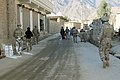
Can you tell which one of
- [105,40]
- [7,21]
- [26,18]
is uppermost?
[26,18]

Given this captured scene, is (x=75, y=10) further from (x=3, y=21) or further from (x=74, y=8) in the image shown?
(x=3, y=21)

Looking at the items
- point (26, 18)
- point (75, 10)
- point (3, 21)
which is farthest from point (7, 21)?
point (75, 10)

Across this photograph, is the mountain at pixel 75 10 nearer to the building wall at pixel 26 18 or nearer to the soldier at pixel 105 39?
the building wall at pixel 26 18

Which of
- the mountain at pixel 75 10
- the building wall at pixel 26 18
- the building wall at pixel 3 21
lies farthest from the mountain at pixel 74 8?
the building wall at pixel 3 21

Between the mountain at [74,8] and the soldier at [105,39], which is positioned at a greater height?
the mountain at [74,8]

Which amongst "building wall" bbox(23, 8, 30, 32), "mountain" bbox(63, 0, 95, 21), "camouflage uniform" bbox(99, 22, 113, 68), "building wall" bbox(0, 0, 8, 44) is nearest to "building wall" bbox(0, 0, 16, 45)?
"building wall" bbox(0, 0, 8, 44)

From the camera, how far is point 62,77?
11.6 meters

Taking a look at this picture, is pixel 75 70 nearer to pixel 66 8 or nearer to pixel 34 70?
pixel 34 70

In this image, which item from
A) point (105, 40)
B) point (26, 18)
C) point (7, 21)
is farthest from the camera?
point (26, 18)

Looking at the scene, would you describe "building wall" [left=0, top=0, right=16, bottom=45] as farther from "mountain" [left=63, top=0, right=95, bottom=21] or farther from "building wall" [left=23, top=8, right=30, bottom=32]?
"mountain" [left=63, top=0, right=95, bottom=21]

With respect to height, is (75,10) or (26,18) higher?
(75,10)

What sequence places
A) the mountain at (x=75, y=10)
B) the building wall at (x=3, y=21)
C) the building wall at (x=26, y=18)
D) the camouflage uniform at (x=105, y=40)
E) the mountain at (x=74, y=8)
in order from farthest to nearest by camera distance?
1. the mountain at (x=75, y=10)
2. the mountain at (x=74, y=8)
3. the building wall at (x=26, y=18)
4. the building wall at (x=3, y=21)
5. the camouflage uniform at (x=105, y=40)

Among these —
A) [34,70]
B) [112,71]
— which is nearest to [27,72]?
[34,70]

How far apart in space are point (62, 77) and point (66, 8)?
14296 cm
